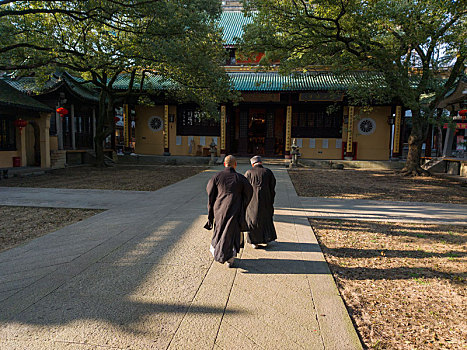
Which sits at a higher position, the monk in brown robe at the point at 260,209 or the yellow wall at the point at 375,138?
the yellow wall at the point at 375,138

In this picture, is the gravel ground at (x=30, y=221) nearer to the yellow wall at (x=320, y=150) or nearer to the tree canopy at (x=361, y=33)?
the tree canopy at (x=361, y=33)

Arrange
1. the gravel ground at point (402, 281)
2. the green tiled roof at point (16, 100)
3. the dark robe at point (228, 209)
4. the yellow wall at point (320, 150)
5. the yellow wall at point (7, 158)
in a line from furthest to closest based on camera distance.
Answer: the yellow wall at point (320, 150)
the yellow wall at point (7, 158)
the green tiled roof at point (16, 100)
the dark robe at point (228, 209)
the gravel ground at point (402, 281)

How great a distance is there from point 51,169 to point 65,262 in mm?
13781

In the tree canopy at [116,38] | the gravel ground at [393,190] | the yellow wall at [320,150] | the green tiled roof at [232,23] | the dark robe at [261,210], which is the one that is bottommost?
the gravel ground at [393,190]

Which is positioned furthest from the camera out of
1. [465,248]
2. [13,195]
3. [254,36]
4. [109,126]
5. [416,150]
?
[109,126]

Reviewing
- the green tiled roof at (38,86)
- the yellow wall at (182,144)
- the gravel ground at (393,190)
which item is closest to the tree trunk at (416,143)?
the gravel ground at (393,190)

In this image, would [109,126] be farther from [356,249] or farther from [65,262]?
[356,249]

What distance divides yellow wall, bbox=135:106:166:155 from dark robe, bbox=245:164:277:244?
1879 centimetres

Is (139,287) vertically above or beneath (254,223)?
beneath

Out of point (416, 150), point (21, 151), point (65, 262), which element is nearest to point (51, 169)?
point (21, 151)

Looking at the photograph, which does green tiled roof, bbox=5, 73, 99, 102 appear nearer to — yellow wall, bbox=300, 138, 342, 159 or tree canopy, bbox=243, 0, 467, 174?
tree canopy, bbox=243, 0, 467, 174

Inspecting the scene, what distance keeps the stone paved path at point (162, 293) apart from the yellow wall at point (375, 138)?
17391mm

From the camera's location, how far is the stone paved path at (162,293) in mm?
2572

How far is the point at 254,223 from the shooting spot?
4.75 metres
